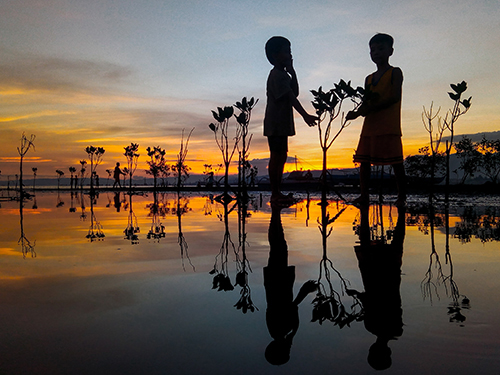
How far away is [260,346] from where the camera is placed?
3.58ft

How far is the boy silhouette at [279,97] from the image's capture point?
5.91 meters

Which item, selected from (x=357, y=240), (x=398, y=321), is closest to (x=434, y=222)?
(x=357, y=240)

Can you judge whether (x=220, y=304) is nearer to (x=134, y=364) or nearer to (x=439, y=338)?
(x=134, y=364)

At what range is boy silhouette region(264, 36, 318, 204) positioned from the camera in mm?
5906

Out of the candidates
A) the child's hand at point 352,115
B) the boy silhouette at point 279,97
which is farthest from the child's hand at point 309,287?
the child's hand at point 352,115

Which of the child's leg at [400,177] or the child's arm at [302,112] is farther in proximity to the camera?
the child's leg at [400,177]

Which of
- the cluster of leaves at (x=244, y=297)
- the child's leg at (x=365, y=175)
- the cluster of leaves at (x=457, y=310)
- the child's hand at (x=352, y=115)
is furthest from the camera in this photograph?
the child's leg at (x=365, y=175)

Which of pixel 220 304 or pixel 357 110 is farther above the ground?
pixel 357 110

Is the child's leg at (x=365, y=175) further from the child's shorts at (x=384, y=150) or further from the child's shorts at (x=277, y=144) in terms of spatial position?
the child's shorts at (x=277, y=144)

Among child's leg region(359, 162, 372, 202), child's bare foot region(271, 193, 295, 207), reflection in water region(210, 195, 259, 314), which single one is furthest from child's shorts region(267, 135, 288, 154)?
reflection in water region(210, 195, 259, 314)

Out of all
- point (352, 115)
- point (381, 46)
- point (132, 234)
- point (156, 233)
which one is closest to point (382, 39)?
point (381, 46)

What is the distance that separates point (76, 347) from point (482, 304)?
1392mm

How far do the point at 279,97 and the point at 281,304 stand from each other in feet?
15.6

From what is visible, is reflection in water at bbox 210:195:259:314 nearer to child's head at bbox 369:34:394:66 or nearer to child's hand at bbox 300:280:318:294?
child's hand at bbox 300:280:318:294
